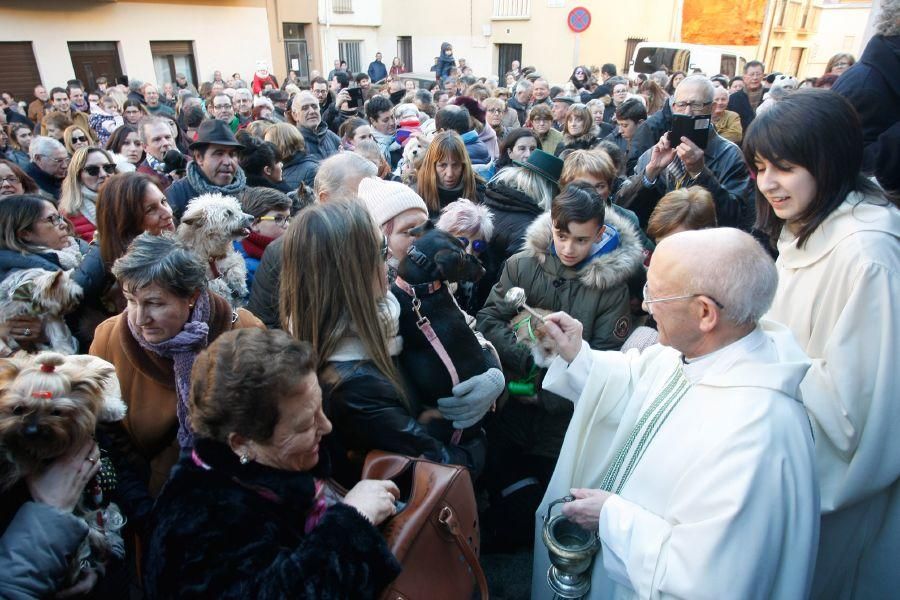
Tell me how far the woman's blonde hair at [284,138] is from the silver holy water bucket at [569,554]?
4.40 metres

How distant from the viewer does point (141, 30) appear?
17.3m

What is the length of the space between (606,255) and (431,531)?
1744 millimetres

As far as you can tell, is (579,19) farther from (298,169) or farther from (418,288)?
(418,288)

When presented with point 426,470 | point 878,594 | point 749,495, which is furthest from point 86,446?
point 878,594

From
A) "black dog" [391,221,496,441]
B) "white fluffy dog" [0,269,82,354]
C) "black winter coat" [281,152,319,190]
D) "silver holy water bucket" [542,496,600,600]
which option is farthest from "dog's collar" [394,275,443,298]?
"black winter coat" [281,152,319,190]

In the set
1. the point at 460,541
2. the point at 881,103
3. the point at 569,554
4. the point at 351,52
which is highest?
the point at 351,52

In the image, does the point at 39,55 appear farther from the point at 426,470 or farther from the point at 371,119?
the point at 426,470

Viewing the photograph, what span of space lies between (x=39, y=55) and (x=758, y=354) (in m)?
19.5

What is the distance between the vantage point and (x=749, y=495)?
150 cm

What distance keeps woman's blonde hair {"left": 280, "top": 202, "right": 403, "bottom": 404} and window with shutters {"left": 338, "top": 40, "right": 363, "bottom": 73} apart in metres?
26.5

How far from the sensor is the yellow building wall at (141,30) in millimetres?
15188

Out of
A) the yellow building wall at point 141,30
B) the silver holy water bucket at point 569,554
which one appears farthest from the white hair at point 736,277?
the yellow building wall at point 141,30

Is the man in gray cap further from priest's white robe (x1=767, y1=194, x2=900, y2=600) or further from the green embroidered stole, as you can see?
priest's white robe (x1=767, y1=194, x2=900, y2=600)

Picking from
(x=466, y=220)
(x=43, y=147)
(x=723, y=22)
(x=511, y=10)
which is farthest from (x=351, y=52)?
(x=466, y=220)
